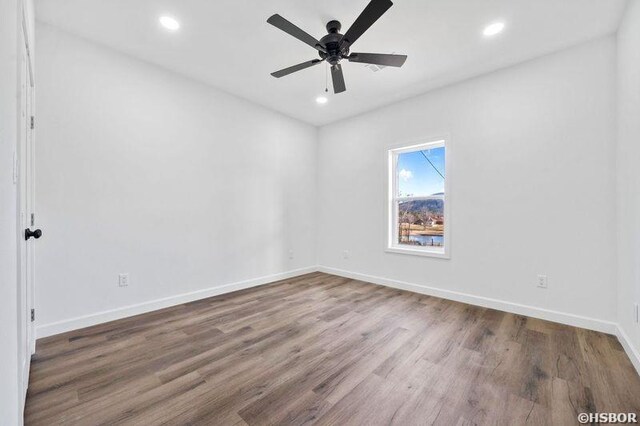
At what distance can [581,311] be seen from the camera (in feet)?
8.70

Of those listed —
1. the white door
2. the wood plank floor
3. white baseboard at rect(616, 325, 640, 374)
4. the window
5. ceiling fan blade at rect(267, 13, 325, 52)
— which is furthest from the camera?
the window

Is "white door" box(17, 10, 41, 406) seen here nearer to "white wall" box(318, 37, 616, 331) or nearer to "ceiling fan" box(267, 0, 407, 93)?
"ceiling fan" box(267, 0, 407, 93)

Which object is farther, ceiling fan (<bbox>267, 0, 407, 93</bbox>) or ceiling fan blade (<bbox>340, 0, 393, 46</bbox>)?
ceiling fan (<bbox>267, 0, 407, 93</bbox>)

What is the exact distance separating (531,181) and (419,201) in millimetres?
1337

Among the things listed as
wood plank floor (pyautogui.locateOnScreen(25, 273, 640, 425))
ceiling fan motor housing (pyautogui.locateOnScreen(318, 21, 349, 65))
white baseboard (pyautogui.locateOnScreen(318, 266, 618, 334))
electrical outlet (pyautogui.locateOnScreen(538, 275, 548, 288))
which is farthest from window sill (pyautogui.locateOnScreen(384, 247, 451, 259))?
ceiling fan motor housing (pyautogui.locateOnScreen(318, 21, 349, 65))

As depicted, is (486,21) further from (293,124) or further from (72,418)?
(72,418)

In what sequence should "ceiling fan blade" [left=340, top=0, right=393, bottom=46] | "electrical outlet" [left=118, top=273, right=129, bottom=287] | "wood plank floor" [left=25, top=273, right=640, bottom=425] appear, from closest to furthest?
1. "wood plank floor" [left=25, top=273, right=640, bottom=425]
2. "ceiling fan blade" [left=340, top=0, right=393, bottom=46]
3. "electrical outlet" [left=118, top=273, right=129, bottom=287]

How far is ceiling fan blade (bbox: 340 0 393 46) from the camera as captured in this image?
1.70 metres

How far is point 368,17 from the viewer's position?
6.04 feet

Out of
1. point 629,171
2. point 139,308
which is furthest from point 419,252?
point 139,308

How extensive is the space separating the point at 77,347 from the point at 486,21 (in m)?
4.37

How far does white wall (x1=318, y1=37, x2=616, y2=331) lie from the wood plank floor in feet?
1.34

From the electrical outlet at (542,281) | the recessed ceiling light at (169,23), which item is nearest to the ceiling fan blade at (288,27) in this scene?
the recessed ceiling light at (169,23)

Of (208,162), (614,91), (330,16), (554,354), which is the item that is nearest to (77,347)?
(208,162)
